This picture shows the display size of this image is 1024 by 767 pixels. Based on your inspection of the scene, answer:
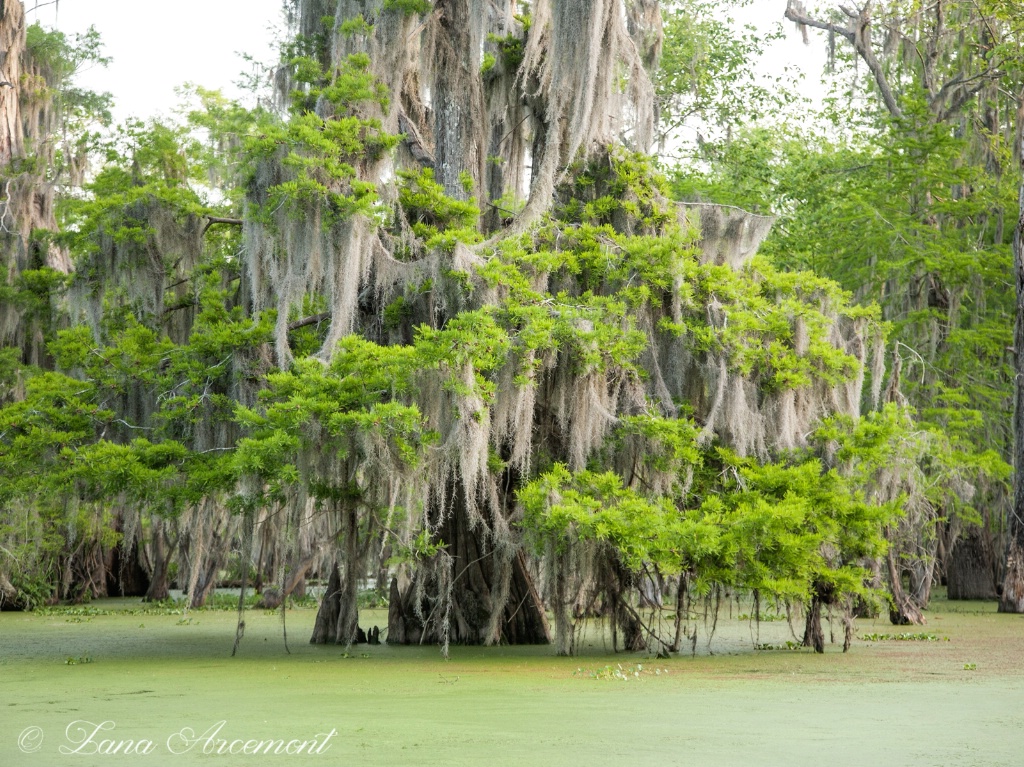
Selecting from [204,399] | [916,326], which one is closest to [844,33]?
[916,326]

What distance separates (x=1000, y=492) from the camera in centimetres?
1900

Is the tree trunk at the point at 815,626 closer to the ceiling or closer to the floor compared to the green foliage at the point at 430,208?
closer to the floor

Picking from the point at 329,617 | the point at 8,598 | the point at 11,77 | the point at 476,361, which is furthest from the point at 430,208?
the point at 8,598

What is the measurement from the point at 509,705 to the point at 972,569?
15.7 metres

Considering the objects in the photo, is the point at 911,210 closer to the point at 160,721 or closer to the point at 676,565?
the point at 676,565

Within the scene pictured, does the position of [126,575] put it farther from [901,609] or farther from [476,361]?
[476,361]

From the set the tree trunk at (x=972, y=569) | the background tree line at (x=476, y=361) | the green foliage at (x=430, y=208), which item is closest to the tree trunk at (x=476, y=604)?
the background tree line at (x=476, y=361)

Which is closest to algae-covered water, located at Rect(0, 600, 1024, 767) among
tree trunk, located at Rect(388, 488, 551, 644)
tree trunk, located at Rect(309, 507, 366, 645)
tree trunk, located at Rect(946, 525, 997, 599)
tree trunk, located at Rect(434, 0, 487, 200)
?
tree trunk, located at Rect(309, 507, 366, 645)

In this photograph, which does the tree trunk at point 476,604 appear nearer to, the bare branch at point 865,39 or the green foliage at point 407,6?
the green foliage at point 407,6

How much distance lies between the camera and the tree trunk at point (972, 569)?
2081 cm

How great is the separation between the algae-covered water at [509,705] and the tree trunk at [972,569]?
9113 mm

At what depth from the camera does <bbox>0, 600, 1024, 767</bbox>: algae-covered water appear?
5.64m

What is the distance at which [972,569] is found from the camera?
68.6 ft

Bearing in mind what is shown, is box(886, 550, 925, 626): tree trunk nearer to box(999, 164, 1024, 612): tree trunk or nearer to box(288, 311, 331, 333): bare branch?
box(999, 164, 1024, 612): tree trunk
